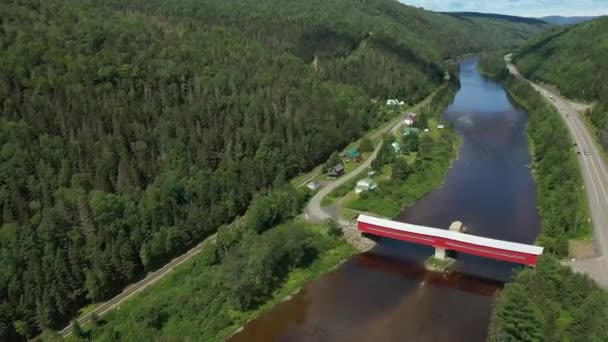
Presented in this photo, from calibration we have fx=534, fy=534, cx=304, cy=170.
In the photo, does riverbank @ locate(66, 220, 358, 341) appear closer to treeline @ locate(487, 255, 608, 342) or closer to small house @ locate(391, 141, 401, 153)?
treeline @ locate(487, 255, 608, 342)

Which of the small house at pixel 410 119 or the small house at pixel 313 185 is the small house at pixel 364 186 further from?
the small house at pixel 410 119

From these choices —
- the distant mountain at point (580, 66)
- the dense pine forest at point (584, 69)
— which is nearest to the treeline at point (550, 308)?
the dense pine forest at point (584, 69)

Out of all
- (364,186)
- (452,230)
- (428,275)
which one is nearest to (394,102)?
(364,186)

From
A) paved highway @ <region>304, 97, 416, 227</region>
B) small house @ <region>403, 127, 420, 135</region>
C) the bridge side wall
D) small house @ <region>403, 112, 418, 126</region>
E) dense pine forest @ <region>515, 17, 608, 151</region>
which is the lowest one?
paved highway @ <region>304, 97, 416, 227</region>

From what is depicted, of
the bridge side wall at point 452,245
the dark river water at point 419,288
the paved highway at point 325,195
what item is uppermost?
the bridge side wall at point 452,245

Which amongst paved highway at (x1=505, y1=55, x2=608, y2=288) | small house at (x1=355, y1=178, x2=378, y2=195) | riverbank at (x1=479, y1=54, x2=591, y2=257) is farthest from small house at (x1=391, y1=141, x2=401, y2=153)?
paved highway at (x1=505, y1=55, x2=608, y2=288)

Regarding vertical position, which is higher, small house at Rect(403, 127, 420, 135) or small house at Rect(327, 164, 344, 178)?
small house at Rect(403, 127, 420, 135)
